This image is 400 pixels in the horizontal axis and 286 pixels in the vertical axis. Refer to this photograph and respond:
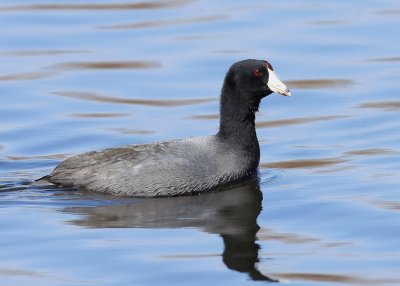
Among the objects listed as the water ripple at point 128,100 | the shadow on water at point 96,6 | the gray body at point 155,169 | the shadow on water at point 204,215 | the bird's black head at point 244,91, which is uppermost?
the shadow on water at point 96,6

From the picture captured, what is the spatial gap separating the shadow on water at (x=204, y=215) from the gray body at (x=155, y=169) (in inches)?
4.6

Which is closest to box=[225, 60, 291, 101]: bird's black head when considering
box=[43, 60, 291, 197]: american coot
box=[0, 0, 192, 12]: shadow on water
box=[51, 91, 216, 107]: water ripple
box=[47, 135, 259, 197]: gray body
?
box=[43, 60, 291, 197]: american coot

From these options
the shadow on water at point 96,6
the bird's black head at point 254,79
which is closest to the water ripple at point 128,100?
the bird's black head at point 254,79

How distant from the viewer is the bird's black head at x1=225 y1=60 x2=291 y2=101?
433 inches

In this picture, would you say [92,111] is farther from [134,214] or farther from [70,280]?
[70,280]

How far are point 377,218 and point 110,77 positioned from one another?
5936 mm

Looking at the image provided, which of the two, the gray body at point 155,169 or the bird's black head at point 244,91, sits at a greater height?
the bird's black head at point 244,91

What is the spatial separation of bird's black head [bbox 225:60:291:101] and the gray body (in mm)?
524

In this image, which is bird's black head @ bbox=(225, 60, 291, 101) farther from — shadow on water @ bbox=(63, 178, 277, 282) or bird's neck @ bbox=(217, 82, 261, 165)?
shadow on water @ bbox=(63, 178, 277, 282)

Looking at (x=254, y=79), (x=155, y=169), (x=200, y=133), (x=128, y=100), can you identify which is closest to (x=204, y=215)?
(x=155, y=169)

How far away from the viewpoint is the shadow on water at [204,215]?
9.34 meters

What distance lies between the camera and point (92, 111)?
13742mm

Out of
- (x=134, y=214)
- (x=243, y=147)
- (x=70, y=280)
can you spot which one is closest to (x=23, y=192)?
(x=134, y=214)

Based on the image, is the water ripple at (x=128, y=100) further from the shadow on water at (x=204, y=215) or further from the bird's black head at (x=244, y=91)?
the shadow on water at (x=204, y=215)
